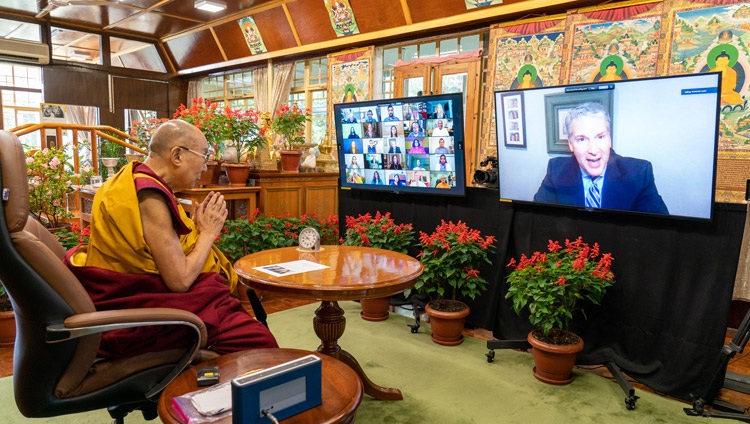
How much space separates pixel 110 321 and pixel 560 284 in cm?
219

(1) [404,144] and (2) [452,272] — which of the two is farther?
(1) [404,144]

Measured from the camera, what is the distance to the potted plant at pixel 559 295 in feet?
8.64

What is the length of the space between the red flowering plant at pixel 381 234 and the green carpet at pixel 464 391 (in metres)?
0.66

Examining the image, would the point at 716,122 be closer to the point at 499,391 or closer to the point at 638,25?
the point at 499,391

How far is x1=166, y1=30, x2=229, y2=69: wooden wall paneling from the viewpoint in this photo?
8.80 meters

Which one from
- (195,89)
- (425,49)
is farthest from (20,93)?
(425,49)

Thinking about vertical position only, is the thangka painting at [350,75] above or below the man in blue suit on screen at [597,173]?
above

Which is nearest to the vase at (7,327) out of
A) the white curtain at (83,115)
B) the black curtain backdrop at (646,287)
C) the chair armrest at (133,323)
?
the chair armrest at (133,323)

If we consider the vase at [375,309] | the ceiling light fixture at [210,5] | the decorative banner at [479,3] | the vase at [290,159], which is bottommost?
the vase at [375,309]

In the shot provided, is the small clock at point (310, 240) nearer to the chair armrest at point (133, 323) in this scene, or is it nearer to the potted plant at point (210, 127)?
the chair armrest at point (133, 323)

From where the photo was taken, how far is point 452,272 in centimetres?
320

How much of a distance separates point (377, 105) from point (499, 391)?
230cm

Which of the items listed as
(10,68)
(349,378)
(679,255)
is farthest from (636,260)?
(10,68)

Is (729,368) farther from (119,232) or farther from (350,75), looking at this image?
(350,75)
